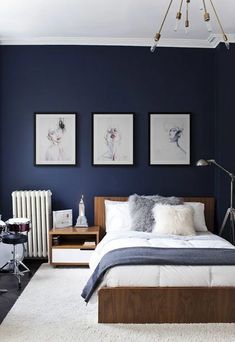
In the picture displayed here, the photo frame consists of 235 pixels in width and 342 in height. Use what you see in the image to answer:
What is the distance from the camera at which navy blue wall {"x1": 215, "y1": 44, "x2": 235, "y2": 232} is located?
4914 millimetres

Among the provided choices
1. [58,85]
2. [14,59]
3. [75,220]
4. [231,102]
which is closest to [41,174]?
[75,220]

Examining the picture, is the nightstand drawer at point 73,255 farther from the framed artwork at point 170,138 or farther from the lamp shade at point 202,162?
the lamp shade at point 202,162

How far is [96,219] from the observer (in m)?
5.10

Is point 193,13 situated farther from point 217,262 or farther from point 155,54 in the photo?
point 217,262

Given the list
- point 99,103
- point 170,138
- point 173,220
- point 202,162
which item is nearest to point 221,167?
point 202,162

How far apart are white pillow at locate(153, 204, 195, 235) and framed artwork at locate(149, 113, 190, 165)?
0.83 meters

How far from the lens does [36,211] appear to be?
192 inches

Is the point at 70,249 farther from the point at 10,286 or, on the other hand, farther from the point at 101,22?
the point at 101,22

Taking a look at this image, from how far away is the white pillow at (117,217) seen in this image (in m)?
4.65

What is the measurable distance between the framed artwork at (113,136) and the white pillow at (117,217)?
631 mm

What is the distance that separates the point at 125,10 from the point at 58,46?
4.36ft

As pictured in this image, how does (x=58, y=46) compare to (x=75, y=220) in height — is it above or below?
above

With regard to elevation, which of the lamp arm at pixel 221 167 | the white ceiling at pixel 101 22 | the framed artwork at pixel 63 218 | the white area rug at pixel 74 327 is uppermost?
the white ceiling at pixel 101 22

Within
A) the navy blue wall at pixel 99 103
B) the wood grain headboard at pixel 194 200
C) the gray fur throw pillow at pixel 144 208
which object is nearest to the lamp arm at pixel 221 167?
the navy blue wall at pixel 99 103
